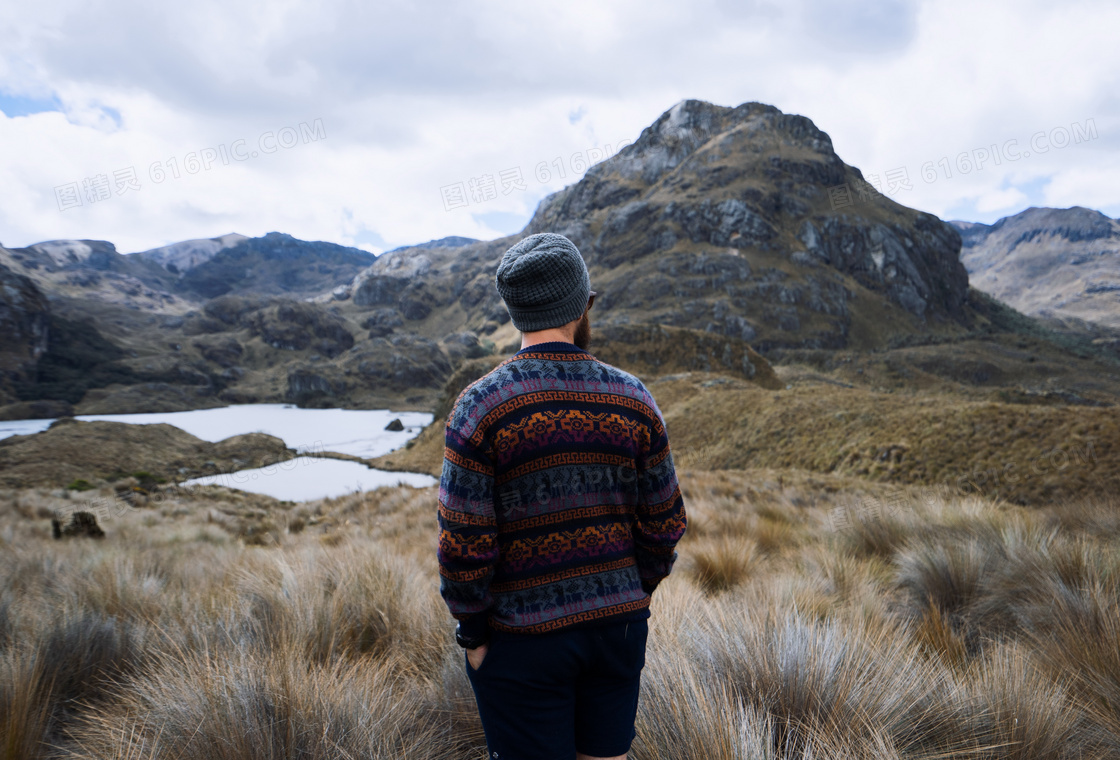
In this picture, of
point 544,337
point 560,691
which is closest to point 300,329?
point 544,337

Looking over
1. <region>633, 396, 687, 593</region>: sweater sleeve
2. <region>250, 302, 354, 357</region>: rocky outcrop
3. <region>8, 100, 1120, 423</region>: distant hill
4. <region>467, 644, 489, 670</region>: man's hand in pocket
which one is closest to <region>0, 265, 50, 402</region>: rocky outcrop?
<region>8, 100, 1120, 423</region>: distant hill

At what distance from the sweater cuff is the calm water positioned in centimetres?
1512

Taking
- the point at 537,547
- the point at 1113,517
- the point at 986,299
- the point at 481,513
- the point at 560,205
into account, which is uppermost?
the point at 560,205

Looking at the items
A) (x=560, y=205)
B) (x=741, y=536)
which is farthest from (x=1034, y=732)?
(x=560, y=205)

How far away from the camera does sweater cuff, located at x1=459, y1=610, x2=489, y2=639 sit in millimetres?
1349

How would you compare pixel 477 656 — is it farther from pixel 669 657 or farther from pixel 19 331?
pixel 19 331

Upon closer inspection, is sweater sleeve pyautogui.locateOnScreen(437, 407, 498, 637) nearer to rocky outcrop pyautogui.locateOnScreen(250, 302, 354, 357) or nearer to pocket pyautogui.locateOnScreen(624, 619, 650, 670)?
pocket pyautogui.locateOnScreen(624, 619, 650, 670)

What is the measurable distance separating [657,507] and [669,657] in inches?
46.0

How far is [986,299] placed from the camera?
120312 millimetres

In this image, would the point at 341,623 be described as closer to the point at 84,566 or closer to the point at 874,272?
the point at 84,566

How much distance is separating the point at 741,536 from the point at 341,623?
449 centimetres

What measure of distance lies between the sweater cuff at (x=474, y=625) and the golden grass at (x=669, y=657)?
808 mm

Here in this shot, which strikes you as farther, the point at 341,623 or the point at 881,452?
the point at 881,452

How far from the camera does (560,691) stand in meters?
1.36
